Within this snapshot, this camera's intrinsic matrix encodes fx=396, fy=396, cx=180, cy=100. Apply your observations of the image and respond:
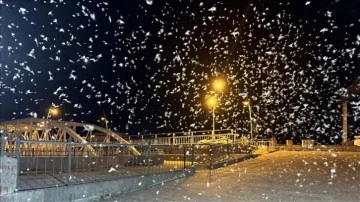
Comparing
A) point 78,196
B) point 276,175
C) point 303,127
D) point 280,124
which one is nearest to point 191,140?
point 276,175

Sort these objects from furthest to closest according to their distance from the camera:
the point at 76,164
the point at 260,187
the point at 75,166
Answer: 1. the point at 75,166
2. the point at 76,164
3. the point at 260,187

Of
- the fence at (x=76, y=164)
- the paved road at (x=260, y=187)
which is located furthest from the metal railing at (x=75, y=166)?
the paved road at (x=260, y=187)

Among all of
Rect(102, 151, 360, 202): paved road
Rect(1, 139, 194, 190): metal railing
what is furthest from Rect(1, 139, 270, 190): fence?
Rect(102, 151, 360, 202): paved road

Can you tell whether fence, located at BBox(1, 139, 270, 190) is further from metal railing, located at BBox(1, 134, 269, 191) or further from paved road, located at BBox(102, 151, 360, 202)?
paved road, located at BBox(102, 151, 360, 202)

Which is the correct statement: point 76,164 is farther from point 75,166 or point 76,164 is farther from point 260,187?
point 260,187

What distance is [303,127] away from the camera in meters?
135

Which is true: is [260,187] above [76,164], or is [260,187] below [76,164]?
below

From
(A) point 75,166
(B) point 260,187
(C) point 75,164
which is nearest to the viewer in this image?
(B) point 260,187

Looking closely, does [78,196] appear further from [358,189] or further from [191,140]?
[191,140]

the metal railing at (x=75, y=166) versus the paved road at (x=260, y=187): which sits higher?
the metal railing at (x=75, y=166)

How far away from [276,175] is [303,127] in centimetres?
12534

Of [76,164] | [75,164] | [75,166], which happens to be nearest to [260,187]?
[76,164]

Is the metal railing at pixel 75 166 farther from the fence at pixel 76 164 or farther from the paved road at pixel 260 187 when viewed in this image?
the paved road at pixel 260 187

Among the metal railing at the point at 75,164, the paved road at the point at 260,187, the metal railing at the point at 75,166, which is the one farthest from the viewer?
the paved road at the point at 260,187
